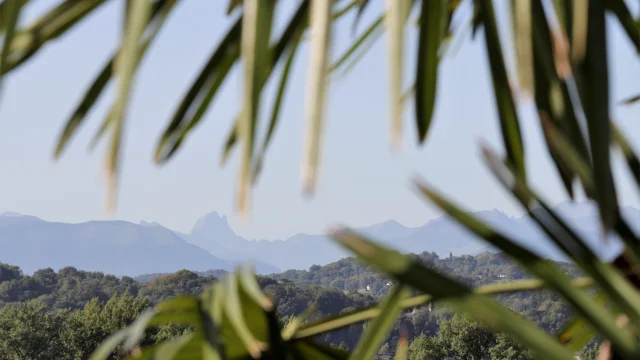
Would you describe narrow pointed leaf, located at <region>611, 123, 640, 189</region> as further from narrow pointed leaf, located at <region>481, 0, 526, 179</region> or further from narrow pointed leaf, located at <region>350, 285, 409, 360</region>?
narrow pointed leaf, located at <region>350, 285, 409, 360</region>

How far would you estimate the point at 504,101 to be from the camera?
743mm

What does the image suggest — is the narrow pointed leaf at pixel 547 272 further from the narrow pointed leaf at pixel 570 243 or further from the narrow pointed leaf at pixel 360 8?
the narrow pointed leaf at pixel 360 8

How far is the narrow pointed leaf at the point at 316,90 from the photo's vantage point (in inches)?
16.8

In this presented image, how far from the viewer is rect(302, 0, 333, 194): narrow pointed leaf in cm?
43

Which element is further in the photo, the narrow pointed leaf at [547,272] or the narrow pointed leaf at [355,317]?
the narrow pointed leaf at [355,317]

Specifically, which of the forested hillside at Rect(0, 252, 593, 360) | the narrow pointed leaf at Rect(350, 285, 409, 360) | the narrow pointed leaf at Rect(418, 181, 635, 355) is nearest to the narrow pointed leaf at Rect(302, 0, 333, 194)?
the narrow pointed leaf at Rect(418, 181, 635, 355)

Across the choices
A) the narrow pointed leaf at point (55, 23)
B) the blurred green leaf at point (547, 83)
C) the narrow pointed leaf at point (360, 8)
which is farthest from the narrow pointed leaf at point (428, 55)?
the narrow pointed leaf at point (360, 8)

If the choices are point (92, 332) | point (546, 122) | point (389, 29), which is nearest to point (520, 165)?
point (546, 122)

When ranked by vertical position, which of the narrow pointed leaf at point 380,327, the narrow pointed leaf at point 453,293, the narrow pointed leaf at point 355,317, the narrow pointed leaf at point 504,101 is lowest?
the narrow pointed leaf at point 355,317

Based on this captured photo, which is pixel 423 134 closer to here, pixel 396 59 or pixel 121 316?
pixel 396 59

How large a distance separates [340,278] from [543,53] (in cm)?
11996

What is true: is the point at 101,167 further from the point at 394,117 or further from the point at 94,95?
the point at 94,95

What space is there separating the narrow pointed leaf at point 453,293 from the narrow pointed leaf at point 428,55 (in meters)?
0.24

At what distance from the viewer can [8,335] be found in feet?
105
